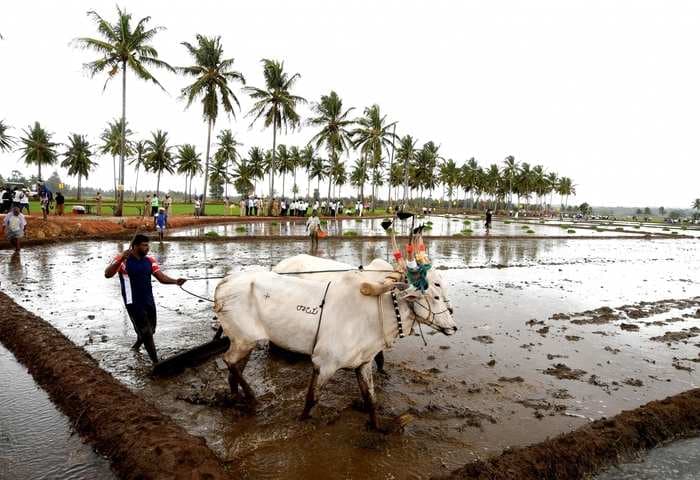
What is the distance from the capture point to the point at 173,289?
1072cm

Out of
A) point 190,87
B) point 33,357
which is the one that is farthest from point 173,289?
point 190,87

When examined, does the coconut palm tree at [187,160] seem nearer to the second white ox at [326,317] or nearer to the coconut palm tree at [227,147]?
the coconut palm tree at [227,147]

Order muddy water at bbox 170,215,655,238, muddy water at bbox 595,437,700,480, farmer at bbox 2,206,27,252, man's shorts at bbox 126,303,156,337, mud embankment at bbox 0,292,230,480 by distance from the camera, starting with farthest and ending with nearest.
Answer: muddy water at bbox 170,215,655,238 → farmer at bbox 2,206,27,252 → man's shorts at bbox 126,303,156,337 → muddy water at bbox 595,437,700,480 → mud embankment at bbox 0,292,230,480

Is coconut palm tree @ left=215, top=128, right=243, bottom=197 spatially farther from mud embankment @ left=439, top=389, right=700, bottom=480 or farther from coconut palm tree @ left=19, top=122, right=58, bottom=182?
mud embankment @ left=439, top=389, right=700, bottom=480

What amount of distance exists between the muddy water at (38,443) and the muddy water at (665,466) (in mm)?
4754

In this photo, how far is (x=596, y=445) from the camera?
164 inches

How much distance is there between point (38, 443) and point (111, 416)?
2.14ft

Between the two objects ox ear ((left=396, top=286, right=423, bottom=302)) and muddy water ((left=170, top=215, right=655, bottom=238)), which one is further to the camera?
muddy water ((left=170, top=215, right=655, bottom=238))

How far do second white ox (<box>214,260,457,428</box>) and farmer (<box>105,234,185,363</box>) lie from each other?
51.8 inches

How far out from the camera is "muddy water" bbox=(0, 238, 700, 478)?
4117mm

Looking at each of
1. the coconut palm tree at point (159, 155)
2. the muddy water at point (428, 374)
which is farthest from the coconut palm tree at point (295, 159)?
the muddy water at point (428, 374)

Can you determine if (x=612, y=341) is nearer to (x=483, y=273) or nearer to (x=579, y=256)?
(x=483, y=273)

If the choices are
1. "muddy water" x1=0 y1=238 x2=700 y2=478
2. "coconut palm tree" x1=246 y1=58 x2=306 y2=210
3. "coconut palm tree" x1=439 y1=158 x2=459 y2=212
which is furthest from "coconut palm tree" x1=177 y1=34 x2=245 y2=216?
"coconut palm tree" x1=439 y1=158 x2=459 y2=212

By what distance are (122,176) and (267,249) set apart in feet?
46.6
